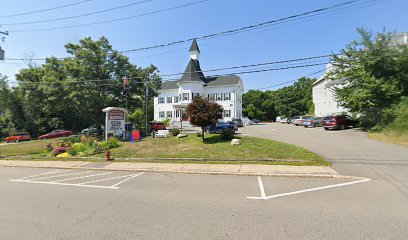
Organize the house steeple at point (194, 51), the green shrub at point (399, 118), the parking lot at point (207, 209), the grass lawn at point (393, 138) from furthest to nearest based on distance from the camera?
the house steeple at point (194, 51) → the green shrub at point (399, 118) → the grass lawn at point (393, 138) → the parking lot at point (207, 209)

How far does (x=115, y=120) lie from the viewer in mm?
21188

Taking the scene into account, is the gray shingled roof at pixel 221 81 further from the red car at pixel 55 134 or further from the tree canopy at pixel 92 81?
the red car at pixel 55 134

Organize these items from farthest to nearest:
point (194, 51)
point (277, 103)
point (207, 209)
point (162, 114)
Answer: point (277, 103)
point (162, 114)
point (194, 51)
point (207, 209)

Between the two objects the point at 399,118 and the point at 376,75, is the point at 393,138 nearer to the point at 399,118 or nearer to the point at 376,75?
the point at 399,118

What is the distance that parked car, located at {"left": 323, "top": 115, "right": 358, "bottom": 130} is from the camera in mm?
25336

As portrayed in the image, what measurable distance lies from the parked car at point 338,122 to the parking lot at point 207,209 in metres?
20.1

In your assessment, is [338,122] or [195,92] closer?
[338,122]

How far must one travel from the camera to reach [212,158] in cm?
1248

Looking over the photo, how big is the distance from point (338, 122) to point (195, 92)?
2699 cm

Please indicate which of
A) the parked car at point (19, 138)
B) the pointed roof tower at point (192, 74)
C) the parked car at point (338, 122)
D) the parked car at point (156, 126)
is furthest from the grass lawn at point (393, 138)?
the parked car at point (19, 138)

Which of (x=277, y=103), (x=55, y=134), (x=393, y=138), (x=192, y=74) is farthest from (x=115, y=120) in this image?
(x=277, y=103)

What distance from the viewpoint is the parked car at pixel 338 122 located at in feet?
83.1

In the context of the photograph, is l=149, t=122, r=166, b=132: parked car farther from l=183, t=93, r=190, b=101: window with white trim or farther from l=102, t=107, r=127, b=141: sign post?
l=183, t=93, r=190, b=101: window with white trim

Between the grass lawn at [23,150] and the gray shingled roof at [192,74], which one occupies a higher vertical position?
the gray shingled roof at [192,74]
